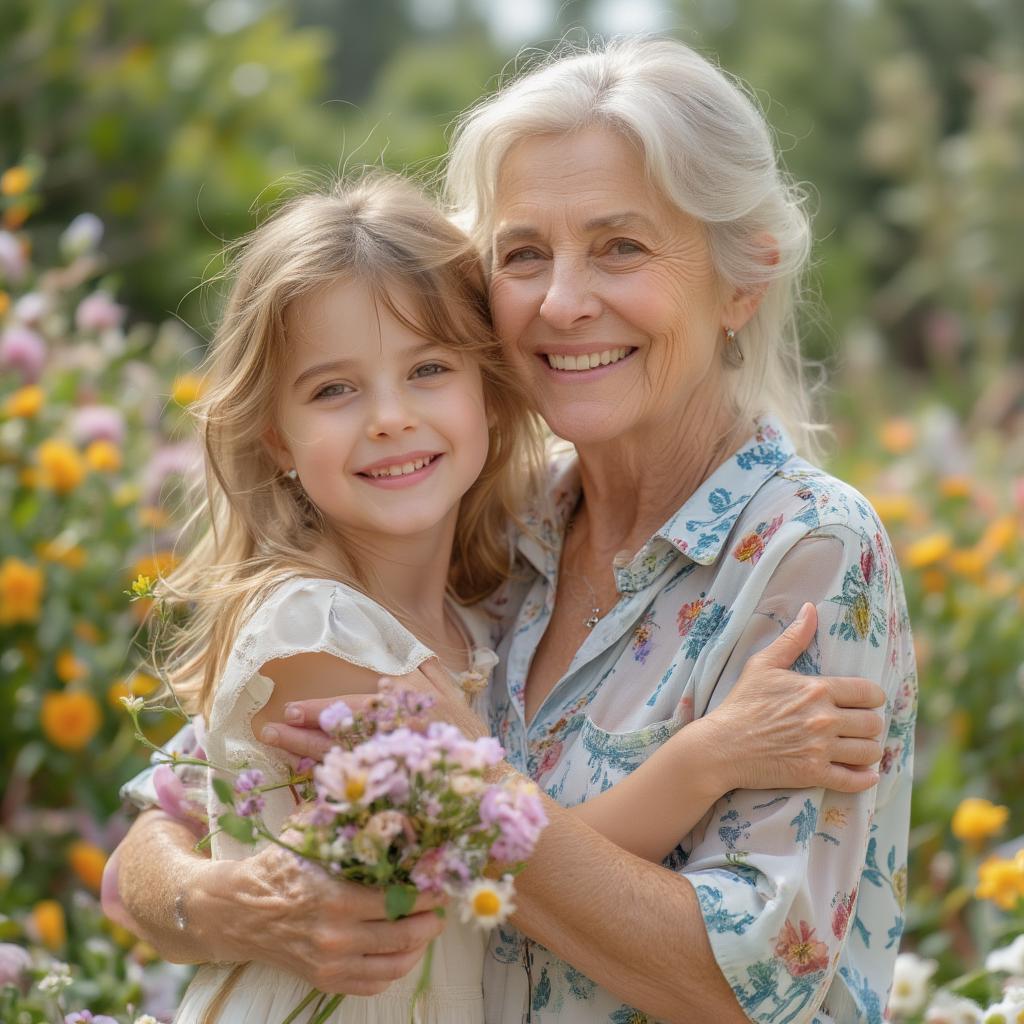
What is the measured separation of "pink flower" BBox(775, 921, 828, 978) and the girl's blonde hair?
2.83ft

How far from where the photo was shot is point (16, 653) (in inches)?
144

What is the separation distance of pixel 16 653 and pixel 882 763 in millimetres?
2335

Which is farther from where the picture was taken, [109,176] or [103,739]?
[109,176]

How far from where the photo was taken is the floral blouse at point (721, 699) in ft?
6.45

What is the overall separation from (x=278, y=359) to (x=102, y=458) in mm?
1520

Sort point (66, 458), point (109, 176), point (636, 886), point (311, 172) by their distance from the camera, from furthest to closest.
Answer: point (109, 176)
point (66, 458)
point (311, 172)
point (636, 886)

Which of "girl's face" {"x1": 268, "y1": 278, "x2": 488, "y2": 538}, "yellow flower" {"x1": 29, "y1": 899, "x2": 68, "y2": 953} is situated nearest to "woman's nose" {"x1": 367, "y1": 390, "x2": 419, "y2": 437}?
"girl's face" {"x1": 268, "y1": 278, "x2": 488, "y2": 538}

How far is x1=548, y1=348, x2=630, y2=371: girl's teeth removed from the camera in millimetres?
2404

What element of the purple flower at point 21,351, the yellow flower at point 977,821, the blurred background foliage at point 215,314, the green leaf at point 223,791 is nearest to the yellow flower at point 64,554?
the blurred background foliage at point 215,314

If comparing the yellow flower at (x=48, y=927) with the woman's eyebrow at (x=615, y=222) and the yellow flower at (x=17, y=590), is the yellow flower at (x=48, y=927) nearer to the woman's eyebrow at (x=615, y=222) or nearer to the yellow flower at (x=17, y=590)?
the yellow flower at (x=17, y=590)

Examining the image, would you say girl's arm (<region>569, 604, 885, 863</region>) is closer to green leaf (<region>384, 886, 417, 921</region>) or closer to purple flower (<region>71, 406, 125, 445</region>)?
green leaf (<region>384, 886, 417, 921</region>)

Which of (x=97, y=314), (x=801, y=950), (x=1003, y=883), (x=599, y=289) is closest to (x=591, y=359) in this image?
(x=599, y=289)

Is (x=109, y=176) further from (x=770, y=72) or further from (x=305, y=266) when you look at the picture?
(x=770, y=72)

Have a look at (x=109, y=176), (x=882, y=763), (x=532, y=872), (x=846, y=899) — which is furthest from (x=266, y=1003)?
(x=109, y=176)
